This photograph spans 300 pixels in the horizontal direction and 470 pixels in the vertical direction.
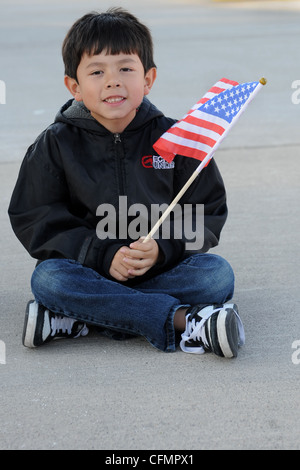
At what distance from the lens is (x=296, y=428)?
2.29m

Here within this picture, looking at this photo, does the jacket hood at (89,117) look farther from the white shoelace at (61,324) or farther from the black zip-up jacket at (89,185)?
the white shoelace at (61,324)

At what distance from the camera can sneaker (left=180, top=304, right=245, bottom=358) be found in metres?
2.67

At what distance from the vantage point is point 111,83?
2883 millimetres

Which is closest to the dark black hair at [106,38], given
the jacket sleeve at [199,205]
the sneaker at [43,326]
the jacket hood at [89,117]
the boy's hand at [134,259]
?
the jacket hood at [89,117]

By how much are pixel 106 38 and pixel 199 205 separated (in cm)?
65

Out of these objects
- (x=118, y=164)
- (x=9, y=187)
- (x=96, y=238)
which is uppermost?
(x=118, y=164)

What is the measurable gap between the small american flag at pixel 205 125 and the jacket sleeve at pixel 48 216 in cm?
36

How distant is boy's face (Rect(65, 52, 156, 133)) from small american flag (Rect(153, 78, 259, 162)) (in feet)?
0.54

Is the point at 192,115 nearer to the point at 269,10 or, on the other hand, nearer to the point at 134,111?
the point at 134,111

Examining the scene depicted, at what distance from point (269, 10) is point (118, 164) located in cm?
1103

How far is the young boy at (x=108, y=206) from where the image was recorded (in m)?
2.84

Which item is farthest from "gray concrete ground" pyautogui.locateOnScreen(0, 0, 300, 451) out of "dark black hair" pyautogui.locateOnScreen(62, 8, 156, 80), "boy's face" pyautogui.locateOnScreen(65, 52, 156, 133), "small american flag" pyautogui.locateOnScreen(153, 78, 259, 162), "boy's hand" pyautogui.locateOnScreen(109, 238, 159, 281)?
"dark black hair" pyautogui.locateOnScreen(62, 8, 156, 80)

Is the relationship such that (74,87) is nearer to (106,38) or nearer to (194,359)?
(106,38)
